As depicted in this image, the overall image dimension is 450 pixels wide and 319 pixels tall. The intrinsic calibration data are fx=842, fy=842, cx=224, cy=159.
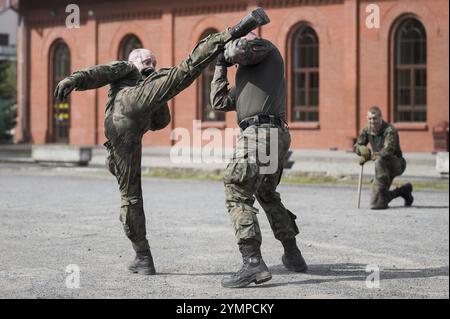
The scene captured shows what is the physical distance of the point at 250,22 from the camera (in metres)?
6.30

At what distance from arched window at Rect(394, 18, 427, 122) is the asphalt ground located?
12655 millimetres

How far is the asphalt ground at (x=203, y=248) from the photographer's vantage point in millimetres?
6375

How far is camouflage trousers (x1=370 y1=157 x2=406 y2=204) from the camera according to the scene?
42.2 feet

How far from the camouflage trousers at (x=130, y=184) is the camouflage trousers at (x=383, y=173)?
21.0 ft

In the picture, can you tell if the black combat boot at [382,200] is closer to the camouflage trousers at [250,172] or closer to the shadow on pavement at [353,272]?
the shadow on pavement at [353,272]

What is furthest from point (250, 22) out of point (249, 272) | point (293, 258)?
point (293, 258)

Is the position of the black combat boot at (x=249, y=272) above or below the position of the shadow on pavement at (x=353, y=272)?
above

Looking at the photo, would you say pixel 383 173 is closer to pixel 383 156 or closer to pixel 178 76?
pixel 383 156

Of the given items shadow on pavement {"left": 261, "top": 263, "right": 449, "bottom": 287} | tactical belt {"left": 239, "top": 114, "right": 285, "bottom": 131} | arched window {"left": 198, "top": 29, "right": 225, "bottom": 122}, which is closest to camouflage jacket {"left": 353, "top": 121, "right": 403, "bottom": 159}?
shadow on pavement {"left": 261, "top": 263, "right": 449, "bottom": 287}

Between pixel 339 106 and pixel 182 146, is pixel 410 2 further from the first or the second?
pixel 182 146

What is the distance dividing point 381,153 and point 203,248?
16.6ft

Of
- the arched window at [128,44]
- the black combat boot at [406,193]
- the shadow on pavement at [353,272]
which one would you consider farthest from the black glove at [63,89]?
the arched window at [128,44]

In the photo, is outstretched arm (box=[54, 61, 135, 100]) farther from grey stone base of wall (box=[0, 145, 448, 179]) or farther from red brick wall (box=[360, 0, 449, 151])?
red brick wall (box=[360, 0, 449, 151])
